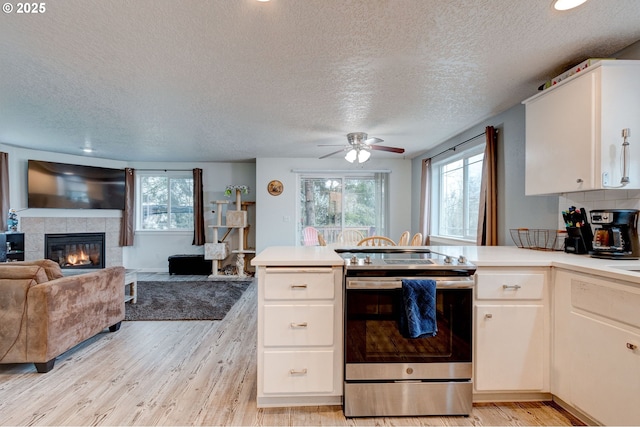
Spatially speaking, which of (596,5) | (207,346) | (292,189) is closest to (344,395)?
(207,346)

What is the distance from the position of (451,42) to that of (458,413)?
221 cm

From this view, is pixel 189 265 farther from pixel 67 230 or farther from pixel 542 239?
pixel 542 239

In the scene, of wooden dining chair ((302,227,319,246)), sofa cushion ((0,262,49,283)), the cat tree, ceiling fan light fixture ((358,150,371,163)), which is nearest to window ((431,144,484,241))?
ceiling fan light fixture ((358,150,371,163))

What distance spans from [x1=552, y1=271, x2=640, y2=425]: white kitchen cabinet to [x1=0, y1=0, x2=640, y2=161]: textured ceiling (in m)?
1.45

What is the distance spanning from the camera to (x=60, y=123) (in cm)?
348

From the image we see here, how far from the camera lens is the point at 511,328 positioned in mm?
1746

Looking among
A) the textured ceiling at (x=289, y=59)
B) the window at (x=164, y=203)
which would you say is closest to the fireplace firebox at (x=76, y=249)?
the window at (x=164, y=203)

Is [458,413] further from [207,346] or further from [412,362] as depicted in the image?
[207,346]

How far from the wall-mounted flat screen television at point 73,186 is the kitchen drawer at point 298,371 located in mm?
5538

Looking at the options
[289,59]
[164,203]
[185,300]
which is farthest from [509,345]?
[164,203]

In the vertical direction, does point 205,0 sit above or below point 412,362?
above

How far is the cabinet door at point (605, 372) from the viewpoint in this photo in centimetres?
133

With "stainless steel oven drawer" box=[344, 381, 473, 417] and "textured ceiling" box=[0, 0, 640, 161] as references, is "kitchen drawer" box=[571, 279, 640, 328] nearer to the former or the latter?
"stainless steel oven drawer" box=[344, 381, 473, 417]

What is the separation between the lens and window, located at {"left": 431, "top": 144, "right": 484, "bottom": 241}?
3764 mm
